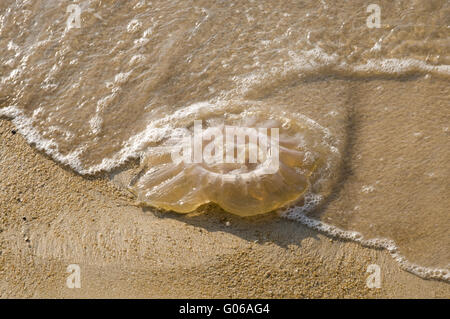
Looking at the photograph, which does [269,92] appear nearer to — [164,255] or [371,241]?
[371,241]

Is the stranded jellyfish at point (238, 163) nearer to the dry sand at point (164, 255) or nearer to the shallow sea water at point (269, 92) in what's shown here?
the shallow sea water at point (269, 92)

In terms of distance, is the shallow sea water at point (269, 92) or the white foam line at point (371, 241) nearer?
the white foam line at point (371, 241)

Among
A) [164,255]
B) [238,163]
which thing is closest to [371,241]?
[238,163]

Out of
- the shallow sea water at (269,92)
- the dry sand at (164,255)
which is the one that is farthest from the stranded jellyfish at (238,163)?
the dry sand at (164,255)

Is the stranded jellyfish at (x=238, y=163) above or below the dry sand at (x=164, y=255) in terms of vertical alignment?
above
